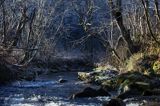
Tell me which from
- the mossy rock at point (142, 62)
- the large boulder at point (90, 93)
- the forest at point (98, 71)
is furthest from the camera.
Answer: the mossy rock at point (142, 62)

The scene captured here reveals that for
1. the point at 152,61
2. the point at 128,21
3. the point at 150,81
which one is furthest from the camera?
the point at 128,21

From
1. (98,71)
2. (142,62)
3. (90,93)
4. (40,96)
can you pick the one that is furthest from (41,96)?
(98,71)

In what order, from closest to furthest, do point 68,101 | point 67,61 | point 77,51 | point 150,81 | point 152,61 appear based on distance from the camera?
point 68,101
point 150,81
point 152,61
point 67,61
point 77,51

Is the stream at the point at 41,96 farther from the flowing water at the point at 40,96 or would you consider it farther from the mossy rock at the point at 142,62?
the mossy rock at the point at 142,62

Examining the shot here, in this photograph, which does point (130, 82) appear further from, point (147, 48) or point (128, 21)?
point (128, 21)

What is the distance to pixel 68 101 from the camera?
21188 millimetres

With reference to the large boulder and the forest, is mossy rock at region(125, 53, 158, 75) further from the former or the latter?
the large boulder

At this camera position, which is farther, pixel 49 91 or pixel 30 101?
pixel 49 91

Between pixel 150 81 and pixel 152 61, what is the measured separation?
5.28m

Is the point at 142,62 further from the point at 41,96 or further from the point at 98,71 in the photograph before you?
the point at 41,96

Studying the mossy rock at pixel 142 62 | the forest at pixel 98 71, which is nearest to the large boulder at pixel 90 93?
the forest at pixel 98 71

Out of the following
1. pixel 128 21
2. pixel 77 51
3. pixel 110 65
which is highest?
pixel 128 21

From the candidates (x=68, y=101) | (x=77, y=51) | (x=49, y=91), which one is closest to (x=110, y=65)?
(x=49, y=91)

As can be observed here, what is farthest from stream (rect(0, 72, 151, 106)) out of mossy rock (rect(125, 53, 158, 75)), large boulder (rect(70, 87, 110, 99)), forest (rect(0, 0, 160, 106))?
mossy rock (rect(125, 53, 158, 75))
